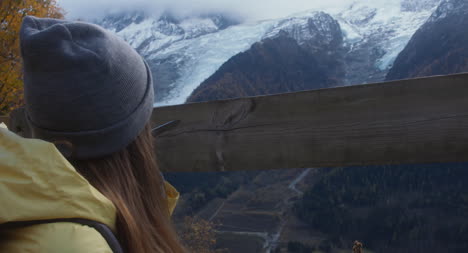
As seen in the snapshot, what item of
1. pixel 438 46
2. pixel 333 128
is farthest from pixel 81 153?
pixel 438 46

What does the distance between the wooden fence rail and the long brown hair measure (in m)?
0.62

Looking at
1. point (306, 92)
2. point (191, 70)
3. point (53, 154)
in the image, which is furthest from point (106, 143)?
point (191, 70)

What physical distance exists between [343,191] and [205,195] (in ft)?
63.8

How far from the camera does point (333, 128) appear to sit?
1629 millimetres

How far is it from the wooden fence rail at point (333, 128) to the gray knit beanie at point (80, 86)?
2.45ft

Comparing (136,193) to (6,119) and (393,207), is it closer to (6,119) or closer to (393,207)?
(6,119)

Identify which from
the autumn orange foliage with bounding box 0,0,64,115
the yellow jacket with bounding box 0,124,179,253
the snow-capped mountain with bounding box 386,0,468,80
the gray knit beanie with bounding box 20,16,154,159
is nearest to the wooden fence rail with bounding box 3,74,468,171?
the gray knit beanie with bounding box 20,16,154,159

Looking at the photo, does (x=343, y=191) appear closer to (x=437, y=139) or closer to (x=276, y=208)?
(x=276, y=208)

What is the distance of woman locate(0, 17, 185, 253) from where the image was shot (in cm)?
83

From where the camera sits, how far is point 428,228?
45312 millimetres

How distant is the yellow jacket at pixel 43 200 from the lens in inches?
31.4

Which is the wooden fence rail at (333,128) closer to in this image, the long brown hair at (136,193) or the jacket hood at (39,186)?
the long brown hair at (136,193)

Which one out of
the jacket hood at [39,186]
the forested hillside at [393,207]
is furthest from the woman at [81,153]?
the forested hillside at [393,207]

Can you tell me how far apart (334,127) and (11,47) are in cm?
1556
